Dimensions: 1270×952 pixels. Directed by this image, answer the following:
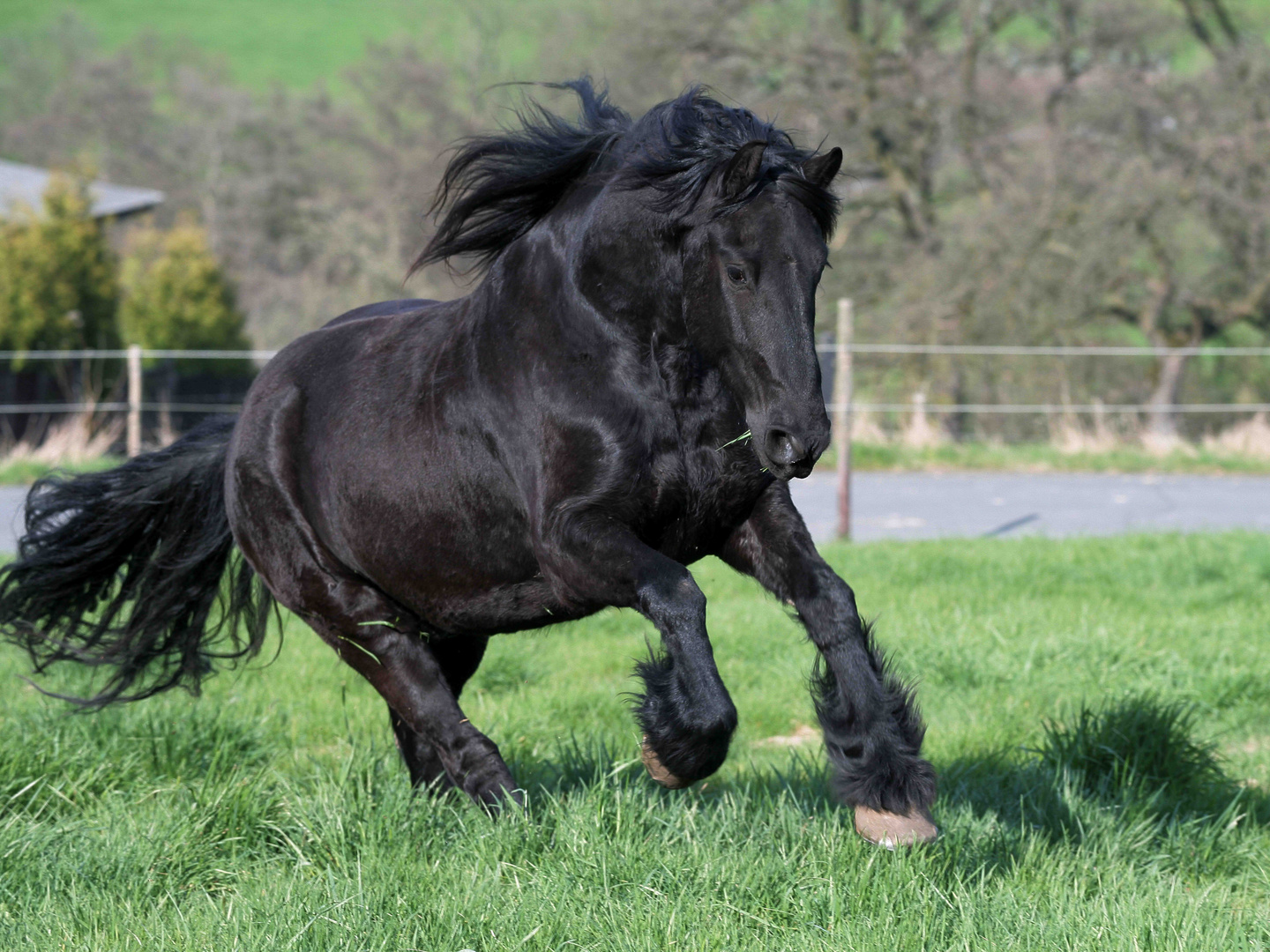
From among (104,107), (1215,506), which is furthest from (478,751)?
(104,107)

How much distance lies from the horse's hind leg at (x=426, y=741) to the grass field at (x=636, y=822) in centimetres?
9

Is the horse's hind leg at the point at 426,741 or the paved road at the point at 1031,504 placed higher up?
the horse's hind leg at the point at 426,741

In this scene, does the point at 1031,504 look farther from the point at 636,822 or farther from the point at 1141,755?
the point at 636,822

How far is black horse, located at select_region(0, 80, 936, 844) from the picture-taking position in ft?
8.77

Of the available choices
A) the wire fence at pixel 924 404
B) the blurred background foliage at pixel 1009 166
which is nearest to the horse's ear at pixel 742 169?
the wire fence at pixel 924 404

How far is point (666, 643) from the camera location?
2693mm

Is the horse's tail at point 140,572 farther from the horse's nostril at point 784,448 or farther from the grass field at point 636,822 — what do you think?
the horse's nostril at point 784,448

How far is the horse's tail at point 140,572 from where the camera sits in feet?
14.4

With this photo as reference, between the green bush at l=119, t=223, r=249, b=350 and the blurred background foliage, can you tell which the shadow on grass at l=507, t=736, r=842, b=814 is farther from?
the green bush at l=119, t=223, r=249, b=350

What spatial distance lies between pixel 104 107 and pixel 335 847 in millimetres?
46370

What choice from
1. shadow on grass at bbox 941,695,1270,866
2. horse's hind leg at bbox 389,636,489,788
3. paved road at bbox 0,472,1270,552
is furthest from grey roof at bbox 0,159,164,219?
shadow on grass at bbox 941,695,1270,866

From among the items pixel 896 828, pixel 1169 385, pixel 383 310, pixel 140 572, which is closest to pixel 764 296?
pixel 896 828

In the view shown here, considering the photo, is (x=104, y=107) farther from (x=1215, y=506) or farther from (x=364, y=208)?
(x=1215, y=506)

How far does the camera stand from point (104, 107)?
43.6 meters
